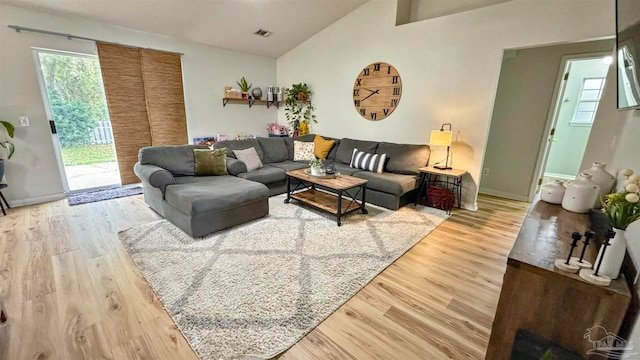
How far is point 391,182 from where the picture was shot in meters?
3.48

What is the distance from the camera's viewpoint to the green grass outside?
13.0ft

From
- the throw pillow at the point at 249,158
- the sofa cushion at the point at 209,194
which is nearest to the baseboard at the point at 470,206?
the sofa cushion at the point at 209,194

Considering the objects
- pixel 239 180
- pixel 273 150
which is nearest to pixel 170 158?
pixel 239 180

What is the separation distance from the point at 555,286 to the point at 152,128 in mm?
5182

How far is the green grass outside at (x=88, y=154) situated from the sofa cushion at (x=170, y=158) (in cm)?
143

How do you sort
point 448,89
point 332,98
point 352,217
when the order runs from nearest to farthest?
point 352,217 → point 448,89 → point 332,98

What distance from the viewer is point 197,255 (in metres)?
2.35

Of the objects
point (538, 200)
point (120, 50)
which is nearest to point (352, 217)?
point (538, 200)

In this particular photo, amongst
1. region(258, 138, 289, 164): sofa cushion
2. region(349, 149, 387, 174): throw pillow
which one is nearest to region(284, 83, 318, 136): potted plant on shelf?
region(258, 138, 289, 164): sofa cushion

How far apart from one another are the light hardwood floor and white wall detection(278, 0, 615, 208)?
1.71 m

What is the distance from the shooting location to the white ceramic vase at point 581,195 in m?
1.58

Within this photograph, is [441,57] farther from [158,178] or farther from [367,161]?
[158,178]

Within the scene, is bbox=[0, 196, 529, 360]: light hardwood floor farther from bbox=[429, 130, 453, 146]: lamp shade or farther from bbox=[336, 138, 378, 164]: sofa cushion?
bbox=[336, 138, 378, 164]: sofa cushion

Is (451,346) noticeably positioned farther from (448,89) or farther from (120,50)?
(120,50)
